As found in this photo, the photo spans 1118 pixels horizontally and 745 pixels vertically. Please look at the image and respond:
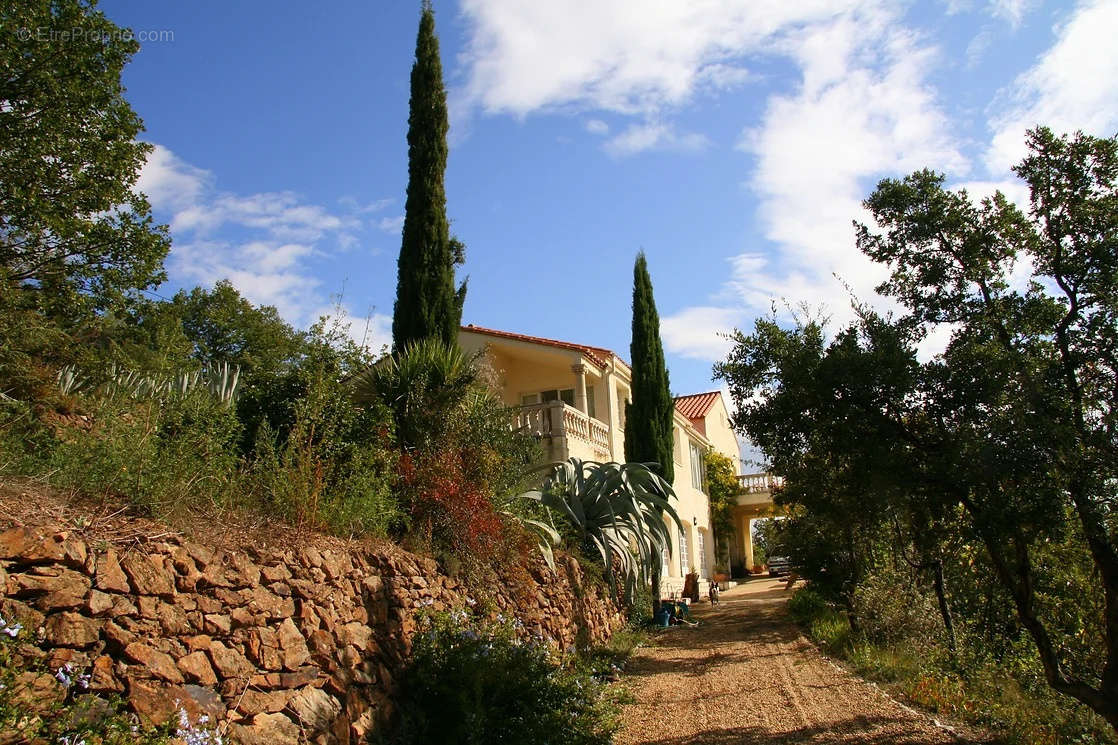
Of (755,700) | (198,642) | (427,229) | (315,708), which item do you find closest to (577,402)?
(427,229)

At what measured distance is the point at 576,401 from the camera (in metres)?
20.3

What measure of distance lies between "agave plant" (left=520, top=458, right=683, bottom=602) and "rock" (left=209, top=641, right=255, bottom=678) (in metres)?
7.14

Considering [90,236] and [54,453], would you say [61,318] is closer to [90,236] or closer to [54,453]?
[90,236]

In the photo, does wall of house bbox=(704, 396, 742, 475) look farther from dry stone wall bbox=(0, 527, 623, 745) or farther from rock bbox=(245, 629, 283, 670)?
rock bbox=(245, 629, 283, 670)

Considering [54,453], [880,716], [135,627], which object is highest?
[54,453]

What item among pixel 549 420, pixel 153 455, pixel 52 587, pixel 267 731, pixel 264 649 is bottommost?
pixel 267 731

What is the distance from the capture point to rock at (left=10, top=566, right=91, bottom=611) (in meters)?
4.27

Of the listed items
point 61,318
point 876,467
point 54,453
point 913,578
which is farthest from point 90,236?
point 913,578

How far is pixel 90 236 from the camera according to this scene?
38.5 feet

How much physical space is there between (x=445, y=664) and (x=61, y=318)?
8430mm

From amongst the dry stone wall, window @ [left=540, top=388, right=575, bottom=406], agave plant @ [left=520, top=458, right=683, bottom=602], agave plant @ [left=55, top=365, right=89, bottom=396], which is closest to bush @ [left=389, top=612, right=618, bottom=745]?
the dry stone wall

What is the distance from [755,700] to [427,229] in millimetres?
9129

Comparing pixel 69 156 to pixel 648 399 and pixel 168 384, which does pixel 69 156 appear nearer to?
pixel 168 384

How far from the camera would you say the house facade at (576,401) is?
1733 centimetres
